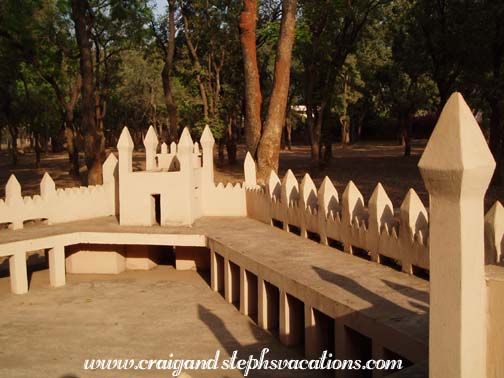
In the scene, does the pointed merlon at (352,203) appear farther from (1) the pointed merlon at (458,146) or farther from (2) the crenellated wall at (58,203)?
(2) the crenellated wall at (58,203)

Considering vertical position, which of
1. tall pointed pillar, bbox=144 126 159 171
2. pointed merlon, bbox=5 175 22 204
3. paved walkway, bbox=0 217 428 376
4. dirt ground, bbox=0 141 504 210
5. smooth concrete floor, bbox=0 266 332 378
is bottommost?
smooth concrete floor, bbox=0 266 332 378

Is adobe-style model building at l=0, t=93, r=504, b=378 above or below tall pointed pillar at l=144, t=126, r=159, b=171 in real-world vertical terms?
below

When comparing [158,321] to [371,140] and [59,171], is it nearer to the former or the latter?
[59,171]

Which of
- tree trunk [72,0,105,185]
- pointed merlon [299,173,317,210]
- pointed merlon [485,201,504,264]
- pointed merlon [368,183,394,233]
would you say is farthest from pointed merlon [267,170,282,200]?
tree trunk [72,0,105,185]

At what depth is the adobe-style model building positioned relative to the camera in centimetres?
418

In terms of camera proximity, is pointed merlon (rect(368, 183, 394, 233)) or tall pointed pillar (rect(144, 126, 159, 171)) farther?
tall pointed pillar (rect(144, 126, 159, 171))

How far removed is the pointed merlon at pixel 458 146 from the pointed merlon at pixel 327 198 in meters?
7.38

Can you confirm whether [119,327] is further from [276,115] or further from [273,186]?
[276,115]

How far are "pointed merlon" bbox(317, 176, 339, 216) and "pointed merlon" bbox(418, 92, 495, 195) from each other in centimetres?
738

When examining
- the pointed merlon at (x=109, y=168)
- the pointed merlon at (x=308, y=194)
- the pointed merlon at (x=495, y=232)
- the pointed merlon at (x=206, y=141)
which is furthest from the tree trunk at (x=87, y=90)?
the pointed merlon at (x=495, y=232)

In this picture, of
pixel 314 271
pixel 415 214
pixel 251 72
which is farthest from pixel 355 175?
pixel 415 214

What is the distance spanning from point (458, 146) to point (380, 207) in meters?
6.00

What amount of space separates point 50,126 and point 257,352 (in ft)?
159

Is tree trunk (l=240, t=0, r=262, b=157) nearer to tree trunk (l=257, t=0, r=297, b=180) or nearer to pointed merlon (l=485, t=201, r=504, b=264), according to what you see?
tree trunk (l=257, t=0, r=297, b=180)
